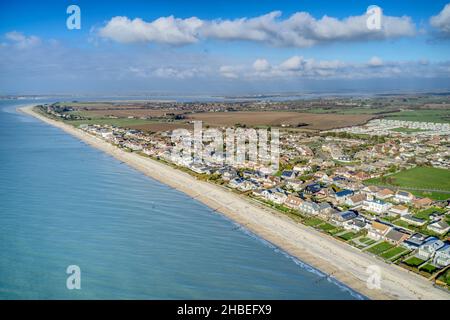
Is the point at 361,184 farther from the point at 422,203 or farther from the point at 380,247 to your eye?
the point at 380,247

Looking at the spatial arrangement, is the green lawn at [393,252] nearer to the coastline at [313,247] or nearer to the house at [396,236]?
the house at [396,236]

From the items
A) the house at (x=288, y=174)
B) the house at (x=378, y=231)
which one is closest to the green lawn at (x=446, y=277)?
the house at (x=378, y=231)

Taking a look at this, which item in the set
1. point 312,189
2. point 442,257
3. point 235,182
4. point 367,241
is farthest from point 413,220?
point 235,182

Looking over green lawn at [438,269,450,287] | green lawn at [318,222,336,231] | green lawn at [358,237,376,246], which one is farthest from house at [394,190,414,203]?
green lawn at [438,269,450,287]

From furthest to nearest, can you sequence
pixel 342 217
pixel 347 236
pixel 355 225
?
pixel 342 217 < pixel 355 225 < pixel 347 236

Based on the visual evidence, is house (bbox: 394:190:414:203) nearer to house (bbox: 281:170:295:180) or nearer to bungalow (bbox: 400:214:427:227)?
bungalow (bbox: 400:214:427:227)

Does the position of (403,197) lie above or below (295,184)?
below

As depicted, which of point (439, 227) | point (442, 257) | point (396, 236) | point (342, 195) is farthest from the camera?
point (342, 195)
